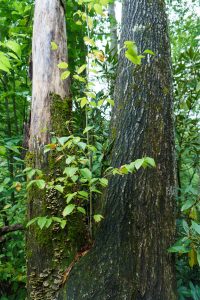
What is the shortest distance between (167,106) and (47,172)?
0.94 meters

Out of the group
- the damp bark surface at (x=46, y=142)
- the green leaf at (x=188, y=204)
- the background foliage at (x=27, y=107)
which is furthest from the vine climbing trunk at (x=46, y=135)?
the green leaf at (x=188, y=204)

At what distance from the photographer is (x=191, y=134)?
297 centimetres

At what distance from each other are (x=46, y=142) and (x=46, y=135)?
0.16 ft

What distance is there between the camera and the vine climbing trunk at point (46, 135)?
5.49ft

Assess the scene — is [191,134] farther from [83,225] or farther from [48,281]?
[48,281]

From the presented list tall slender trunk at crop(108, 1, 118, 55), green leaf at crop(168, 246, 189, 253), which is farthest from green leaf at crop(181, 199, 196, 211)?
tall slender trunk at crop(108, 1, 118, 55)

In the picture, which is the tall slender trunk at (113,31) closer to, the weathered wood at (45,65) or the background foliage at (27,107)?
the background foliage at (27,107)

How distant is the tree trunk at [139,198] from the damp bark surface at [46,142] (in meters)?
0.16

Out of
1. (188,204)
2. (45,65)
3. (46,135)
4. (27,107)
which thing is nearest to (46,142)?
(46,135)

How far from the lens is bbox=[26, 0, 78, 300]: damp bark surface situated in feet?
5.49

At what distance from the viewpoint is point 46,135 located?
1933mm

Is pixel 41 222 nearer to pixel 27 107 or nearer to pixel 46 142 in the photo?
pixel 46 142

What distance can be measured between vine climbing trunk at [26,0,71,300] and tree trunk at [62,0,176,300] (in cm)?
18

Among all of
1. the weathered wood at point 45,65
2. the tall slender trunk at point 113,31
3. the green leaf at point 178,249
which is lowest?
the green leaf at point 178,249
